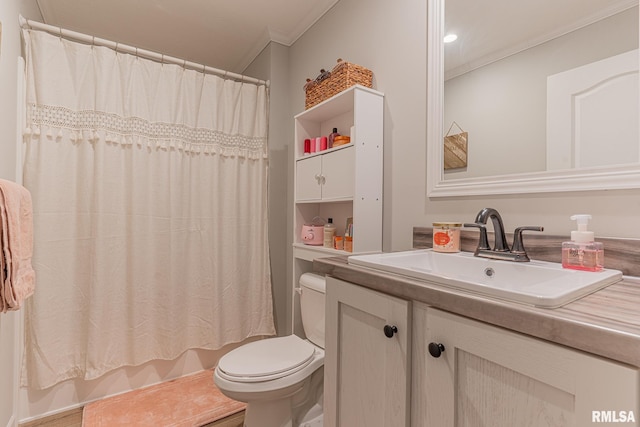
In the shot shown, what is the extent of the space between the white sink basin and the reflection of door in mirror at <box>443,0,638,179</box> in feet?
1.13

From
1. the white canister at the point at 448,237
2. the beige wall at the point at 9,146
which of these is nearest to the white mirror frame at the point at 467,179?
the white canister at the point at 448,237

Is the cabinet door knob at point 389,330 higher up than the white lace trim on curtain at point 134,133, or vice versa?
the white lace trim on curtain at point 134,133

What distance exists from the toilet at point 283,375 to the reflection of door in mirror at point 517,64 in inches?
39.5

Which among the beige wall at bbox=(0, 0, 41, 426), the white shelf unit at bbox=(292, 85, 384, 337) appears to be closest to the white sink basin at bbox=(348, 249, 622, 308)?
the white shelf unit at bbox=(292, 85, 384, 337)

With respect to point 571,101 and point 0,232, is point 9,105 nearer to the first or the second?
point 0,232

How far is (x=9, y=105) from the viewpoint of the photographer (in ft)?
4.64

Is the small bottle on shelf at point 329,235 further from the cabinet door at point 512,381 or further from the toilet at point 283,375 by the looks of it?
the cabinet door at point 512,381

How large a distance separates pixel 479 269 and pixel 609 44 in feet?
2.52

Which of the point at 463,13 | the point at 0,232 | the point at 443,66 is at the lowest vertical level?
the point at 0,232

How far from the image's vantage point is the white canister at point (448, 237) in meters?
1.17

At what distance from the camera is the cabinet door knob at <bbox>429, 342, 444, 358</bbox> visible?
26.3 inches

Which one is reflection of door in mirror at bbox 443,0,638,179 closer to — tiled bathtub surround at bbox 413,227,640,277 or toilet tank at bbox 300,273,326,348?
tiled bathtub surround at bbox 413,227,640,277

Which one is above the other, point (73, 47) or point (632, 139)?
point (73, 47)

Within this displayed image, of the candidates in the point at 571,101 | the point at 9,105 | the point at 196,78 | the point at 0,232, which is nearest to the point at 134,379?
the point at 0,232
